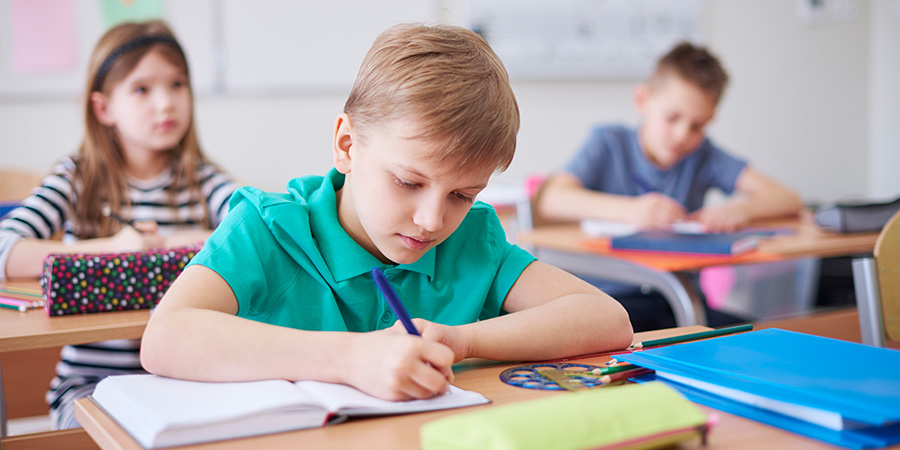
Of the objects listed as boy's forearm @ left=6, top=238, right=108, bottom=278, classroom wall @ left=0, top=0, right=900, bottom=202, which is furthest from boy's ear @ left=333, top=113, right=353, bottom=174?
classroom wall @ left=0, top=0, right=900, bottom=202

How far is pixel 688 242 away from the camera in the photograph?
188 centimetres

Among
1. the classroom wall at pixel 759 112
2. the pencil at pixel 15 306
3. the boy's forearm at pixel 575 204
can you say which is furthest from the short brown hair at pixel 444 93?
the classroom wall at pixel 759 112

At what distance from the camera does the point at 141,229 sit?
1.60 m

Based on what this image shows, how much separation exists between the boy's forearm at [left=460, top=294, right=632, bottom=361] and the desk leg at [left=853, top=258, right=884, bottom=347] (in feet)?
1.81

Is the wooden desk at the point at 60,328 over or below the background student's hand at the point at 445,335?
below

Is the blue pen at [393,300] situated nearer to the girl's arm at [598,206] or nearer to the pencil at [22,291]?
the pencil at [22,291]

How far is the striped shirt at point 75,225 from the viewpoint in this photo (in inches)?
59.2

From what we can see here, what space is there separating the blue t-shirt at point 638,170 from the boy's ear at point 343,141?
176 cm

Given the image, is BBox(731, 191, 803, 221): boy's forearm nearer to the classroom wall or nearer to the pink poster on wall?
the classroom wall

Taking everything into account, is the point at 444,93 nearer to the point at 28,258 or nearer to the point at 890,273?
the point at 890,273

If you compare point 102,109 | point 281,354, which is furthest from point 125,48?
point 281,354

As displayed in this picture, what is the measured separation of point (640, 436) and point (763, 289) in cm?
346

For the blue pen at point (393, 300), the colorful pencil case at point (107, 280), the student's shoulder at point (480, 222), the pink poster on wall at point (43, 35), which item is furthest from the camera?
the pink poster on wall at point (43, 35)

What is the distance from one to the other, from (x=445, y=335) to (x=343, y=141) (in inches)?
12.1
